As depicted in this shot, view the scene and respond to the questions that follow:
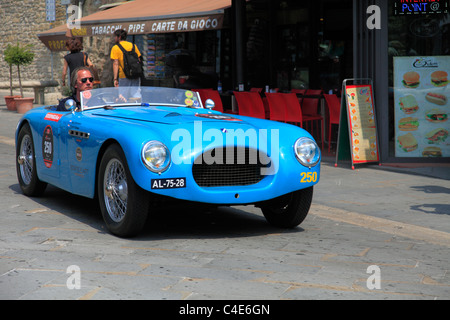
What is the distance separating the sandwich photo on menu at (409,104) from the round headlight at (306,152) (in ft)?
14.0

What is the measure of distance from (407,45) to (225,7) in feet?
13.4

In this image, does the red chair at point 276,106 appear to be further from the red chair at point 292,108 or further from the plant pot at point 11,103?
the plant pot at point 11,103

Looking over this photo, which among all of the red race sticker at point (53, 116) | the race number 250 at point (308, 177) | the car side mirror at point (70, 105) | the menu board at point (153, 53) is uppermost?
the menu board at point (153, 53)

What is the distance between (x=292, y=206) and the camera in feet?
19.3

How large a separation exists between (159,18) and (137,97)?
695cm

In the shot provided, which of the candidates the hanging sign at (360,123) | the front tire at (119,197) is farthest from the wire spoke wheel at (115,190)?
the hanging sign at (360,123)

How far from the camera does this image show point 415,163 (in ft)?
32.0

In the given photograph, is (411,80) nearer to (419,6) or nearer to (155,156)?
(419,6)

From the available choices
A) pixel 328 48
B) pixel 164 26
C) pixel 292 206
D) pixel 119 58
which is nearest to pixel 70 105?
pixel 292 206

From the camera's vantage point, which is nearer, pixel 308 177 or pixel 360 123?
pixel 308 177

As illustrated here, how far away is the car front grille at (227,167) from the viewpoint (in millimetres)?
5379

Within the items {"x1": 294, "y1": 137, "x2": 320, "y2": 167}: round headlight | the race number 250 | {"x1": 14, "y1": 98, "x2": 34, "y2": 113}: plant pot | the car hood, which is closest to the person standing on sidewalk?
the car hood

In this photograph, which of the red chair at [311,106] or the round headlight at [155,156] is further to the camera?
the red chair at [311,106]

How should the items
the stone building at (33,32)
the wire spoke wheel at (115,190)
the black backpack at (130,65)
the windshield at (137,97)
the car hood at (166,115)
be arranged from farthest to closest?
the stone building at (33,32) < the black backpack at (130,65) < the windshield at (137,97) < the car hood at (166,115) < the wire spoke wheel at (115,190)
